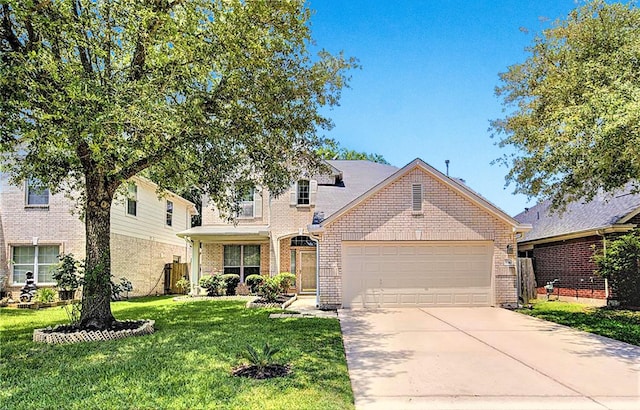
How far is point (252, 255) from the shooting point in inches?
891

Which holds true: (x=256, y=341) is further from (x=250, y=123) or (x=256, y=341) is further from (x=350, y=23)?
(x=350, y=23)

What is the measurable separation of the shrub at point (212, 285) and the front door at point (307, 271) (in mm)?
3676

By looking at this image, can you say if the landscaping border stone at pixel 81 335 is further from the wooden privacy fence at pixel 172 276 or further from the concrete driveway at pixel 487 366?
the wooden privacy fence at pixel 172 276

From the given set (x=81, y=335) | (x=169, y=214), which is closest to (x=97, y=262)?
(x=81, y=335)

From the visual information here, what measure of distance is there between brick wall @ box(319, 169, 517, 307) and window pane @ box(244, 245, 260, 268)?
7.98 m

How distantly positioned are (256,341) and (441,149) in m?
18.3

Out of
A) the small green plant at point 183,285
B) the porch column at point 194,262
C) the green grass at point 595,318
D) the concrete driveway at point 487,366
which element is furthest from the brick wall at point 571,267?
the small green plant at point 183,285

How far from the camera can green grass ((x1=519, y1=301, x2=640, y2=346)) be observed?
35.0 feet

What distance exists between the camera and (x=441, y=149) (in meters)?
25.1

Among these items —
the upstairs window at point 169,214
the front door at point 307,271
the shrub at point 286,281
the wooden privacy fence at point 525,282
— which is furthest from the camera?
the upstairs window at point 169,214

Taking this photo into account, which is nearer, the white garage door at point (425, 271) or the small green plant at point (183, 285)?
the white garage door at point (425, 271)

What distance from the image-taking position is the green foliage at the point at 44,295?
1680 cm

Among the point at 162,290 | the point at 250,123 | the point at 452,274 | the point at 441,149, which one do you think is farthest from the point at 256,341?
the point at 441,149

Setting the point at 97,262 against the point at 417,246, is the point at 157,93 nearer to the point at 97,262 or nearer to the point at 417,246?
the point at 97,262
